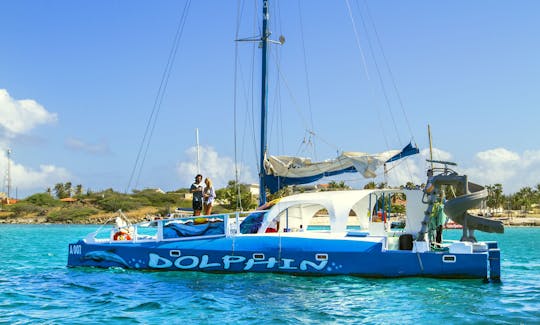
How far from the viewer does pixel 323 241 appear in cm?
1616

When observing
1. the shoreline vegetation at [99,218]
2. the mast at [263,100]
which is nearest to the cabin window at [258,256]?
the mast at [263,100]

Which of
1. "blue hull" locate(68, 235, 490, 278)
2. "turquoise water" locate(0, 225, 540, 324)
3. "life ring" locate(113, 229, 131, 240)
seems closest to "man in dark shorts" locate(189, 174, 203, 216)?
"blue hull" locate(68, 235, 490, 278)

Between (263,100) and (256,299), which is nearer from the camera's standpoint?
(256,299)

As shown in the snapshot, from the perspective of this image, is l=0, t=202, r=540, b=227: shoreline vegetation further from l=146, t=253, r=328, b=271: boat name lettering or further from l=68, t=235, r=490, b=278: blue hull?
l=68, t=235, r=490, b=278: blue hull

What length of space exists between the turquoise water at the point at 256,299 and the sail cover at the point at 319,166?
14.5 feet

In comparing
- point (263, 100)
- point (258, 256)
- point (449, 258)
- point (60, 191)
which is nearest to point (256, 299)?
point (258, 256)

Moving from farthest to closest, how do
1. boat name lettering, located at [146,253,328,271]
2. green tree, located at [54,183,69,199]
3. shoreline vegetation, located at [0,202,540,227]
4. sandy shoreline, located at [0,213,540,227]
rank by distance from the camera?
green tree, located at [54,183,69,199] < sandy shoreline, located at [0,213,540,227] < shoreline vegetation, located at [0,202,540,227] < boat name lettering, located at [146,253,328,271]

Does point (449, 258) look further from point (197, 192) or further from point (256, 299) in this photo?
point (197, 192)

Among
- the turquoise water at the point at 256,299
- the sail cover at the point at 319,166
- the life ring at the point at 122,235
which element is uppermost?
the sail cover at the point at 319,166

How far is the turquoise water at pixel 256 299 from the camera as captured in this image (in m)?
11.4

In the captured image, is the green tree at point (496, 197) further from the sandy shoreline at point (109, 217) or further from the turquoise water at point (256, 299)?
the turquoise water at point (256, 299)

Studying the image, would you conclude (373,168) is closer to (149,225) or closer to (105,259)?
(149,225)

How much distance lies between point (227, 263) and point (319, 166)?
486 cm

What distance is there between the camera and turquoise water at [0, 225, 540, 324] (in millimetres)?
11438
